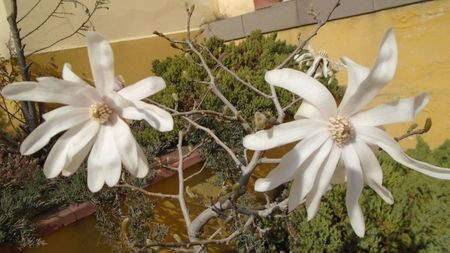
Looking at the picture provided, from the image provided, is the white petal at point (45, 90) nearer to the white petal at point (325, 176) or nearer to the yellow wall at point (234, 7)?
the white petal at point (325, 176)

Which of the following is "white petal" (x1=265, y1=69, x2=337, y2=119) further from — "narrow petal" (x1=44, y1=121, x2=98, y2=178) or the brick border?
the brick border

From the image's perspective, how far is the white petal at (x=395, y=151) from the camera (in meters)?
0.94

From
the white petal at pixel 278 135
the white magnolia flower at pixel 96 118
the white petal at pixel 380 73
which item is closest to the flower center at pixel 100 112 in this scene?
the white magnolia flower at pixel 96 118

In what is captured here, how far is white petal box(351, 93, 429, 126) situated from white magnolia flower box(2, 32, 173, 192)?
1.55 ft

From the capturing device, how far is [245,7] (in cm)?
599

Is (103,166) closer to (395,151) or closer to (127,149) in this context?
(127,149)

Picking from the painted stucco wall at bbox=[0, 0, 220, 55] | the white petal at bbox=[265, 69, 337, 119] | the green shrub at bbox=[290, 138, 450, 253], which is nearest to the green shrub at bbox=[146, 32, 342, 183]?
the green shrub at bbox=[290, 138, 450, 253]

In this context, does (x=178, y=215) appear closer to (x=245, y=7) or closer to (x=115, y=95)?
(x=115, y=95)

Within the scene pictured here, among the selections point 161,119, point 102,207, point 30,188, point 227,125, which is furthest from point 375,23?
point 161,119

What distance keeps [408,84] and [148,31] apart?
3.07 meters

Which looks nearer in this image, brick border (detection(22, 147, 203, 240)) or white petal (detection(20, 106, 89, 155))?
white petal (detection(20, 106, 89, 155))

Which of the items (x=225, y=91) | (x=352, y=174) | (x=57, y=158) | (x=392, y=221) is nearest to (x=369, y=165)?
(x=352, y=174)

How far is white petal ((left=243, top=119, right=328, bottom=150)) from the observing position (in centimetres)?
91

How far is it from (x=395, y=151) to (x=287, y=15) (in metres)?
4.13
